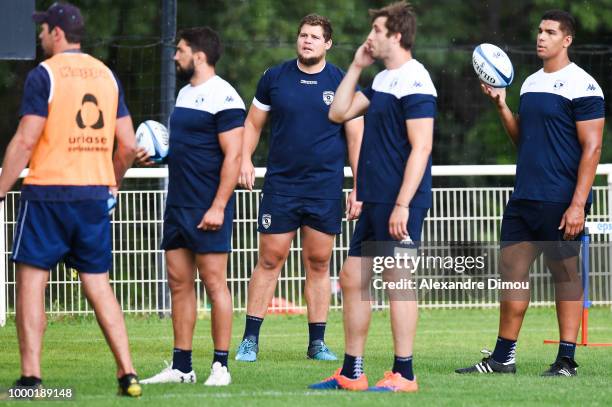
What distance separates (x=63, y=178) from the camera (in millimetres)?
6797

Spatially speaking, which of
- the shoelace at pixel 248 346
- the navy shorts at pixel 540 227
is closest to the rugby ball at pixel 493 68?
the navy shorts at pixel 540 227

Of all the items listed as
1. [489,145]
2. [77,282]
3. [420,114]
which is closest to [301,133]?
[420,114]

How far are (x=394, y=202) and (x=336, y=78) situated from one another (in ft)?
7.71

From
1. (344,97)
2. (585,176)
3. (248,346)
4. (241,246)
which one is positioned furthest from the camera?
(241,246)

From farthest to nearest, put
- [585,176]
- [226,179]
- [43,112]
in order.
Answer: [585,176] < [226,179] < [43,112]

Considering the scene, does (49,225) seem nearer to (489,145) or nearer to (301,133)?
(301,133)

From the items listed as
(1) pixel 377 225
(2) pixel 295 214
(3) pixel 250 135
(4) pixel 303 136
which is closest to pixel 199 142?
(1) pixel 377 225

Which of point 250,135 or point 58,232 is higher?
point 250,135

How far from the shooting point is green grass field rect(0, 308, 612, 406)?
22.9ft

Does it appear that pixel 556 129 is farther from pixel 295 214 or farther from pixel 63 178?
pixel 63 178

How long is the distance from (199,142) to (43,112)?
1.13 meters

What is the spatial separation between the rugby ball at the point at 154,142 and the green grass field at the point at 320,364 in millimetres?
1287

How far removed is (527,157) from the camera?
838 cm

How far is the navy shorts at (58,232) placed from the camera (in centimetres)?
682
